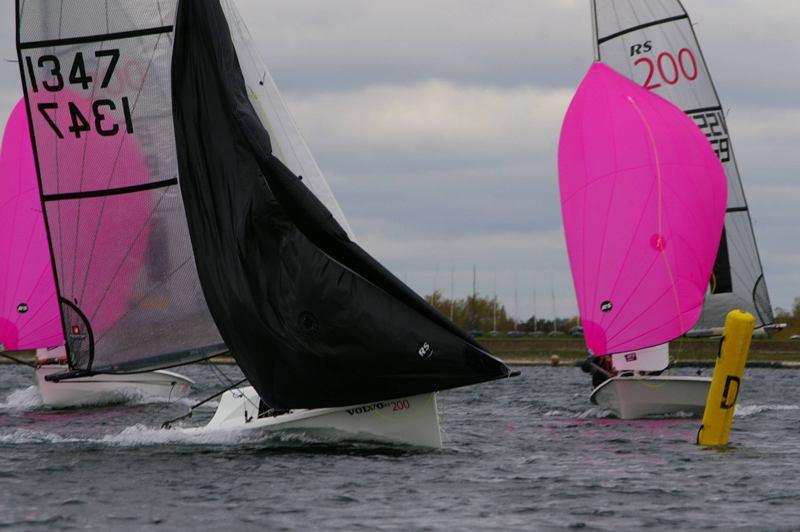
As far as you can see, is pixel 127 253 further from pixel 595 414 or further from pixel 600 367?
pixel 595 414

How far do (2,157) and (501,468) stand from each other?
20.1 metres

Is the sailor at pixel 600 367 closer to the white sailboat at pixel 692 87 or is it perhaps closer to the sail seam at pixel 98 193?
the white sailboat at pixel 692 87

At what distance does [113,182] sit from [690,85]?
56.6 ft

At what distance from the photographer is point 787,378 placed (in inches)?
2223

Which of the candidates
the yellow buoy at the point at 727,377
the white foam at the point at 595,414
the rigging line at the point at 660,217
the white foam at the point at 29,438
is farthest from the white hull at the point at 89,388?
the yellow buoy at the point at 727,377

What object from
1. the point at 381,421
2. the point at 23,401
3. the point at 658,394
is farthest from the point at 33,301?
the point at 381,421

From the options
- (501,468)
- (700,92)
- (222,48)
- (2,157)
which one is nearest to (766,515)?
(501,468)

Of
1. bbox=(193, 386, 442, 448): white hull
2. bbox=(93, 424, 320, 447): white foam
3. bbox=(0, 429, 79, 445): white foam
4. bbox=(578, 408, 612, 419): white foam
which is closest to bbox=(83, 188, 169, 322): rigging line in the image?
bbox=(93, 424, 320, 447): white foam

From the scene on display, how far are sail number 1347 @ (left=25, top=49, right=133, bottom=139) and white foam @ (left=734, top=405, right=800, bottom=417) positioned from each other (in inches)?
577

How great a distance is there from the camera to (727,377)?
2264 centimetres

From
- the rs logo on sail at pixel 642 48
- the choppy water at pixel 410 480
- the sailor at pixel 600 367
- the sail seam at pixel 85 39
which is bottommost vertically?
the choppy water at pixel 410 480

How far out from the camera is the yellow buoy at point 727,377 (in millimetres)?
21984

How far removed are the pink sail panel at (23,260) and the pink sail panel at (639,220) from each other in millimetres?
12949

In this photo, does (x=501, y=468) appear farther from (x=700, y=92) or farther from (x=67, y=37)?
(x=700, y=92)
